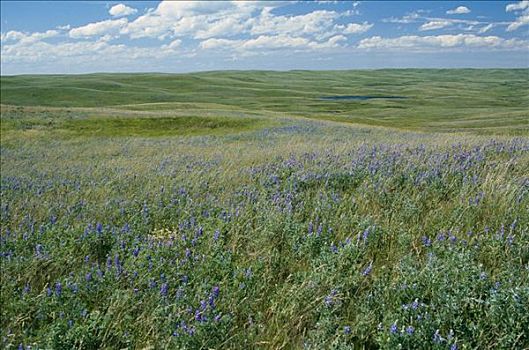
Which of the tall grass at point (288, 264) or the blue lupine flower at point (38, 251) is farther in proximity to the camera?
Answer: the blue lupine flower at point (38, 251)

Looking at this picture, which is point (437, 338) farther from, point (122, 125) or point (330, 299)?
point (122, 125)

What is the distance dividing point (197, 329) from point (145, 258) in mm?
1285

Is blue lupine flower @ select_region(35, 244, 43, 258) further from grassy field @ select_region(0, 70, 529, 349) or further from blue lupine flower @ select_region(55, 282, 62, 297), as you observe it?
blue lupine flower @ select_region(55, 282, 62, 297)

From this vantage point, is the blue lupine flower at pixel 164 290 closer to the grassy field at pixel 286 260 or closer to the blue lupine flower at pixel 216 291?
the grassy field at pixel 286 260

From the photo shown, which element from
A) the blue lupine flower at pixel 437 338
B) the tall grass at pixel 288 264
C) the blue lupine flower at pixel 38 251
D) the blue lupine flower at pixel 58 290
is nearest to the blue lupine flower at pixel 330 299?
the tall grass at pixel 288 264

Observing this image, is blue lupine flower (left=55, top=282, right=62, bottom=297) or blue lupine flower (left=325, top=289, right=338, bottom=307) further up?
blue lupine flower (left=325, top=289, right=338, bottom=307)

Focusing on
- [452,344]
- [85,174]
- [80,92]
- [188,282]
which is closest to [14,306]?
[188,282]

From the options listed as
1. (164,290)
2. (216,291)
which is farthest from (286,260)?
(164,290)

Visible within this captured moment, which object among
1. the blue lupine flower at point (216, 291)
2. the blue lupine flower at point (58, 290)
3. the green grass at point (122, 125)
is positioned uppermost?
the blue lupine flower at point (216, 291)

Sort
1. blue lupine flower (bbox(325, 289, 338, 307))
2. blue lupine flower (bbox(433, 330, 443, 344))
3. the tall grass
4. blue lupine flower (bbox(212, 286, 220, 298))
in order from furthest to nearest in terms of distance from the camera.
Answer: blue lupine flower (bbox(212, 286, 220, 298)), blue lupine flower (bbox(325, 289, 338, 307)), the tall grass, blue lupine flower (bbox(433, 330, 443, 344))

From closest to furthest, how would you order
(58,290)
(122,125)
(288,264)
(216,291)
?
(216,291), (58,290), (288,264), (122,125)

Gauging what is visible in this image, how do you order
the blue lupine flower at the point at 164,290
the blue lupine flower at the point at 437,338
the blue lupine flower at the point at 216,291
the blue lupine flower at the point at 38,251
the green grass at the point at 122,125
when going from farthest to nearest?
the green grass at the point at 122,125 < the blue lupine flower at the point at 38,251 < the blue lupine flower at the point at 164,290 < the blue lupine flower at the point at 216,291 < the blue lupine flower at the point at 437,338

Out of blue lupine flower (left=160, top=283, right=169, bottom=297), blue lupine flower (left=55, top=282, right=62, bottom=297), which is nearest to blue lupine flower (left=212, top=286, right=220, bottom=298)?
blue lupine flower (left=160, top=283, right=169, bottom=297)

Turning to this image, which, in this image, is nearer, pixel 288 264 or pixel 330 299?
pixel 330 299
